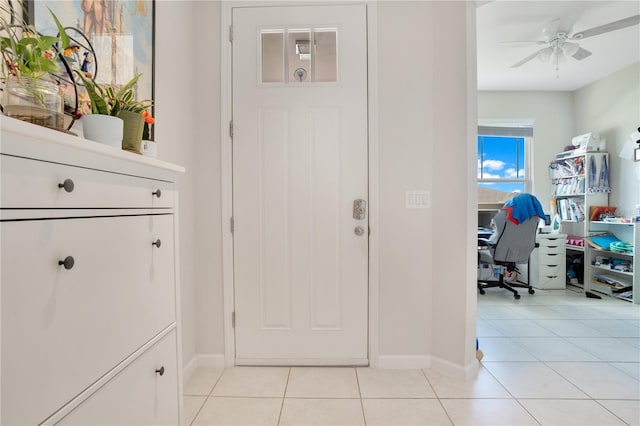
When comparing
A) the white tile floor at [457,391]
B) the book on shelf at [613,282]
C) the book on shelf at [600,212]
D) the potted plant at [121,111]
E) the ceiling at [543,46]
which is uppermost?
the ceiling at [543,46]

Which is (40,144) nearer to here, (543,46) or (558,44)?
(558,44)

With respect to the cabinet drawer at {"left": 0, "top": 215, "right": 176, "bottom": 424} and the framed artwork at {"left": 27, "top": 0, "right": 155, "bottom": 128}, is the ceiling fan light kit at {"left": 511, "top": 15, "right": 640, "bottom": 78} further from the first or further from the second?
the cabinet drawer at {"left": 0, "top": 215, "right": 176, "bottom": 424}

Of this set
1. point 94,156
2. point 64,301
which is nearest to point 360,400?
point 64,301

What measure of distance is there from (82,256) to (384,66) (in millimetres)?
1937

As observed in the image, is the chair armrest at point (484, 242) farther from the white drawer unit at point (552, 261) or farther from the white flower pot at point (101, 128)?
the white flower pot at point (101, 128)

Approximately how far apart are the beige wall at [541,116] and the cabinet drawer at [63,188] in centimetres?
501

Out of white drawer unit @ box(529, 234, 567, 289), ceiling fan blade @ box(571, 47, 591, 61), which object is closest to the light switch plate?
ceiling fan blade @ box(571, 47, 591, 61)

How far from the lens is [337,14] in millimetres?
2035

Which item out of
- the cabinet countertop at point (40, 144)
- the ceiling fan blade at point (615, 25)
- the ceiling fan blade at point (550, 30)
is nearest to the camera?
the cabinet countertop at point (40, 144)

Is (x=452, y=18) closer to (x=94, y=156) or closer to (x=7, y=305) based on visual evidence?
(x=94, y=156)

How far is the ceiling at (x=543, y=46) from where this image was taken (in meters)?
2.83

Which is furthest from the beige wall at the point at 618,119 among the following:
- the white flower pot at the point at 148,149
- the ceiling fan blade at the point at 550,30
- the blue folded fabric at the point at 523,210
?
the white flower pot at the point at 148,149

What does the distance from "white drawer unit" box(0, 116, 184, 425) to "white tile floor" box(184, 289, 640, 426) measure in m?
0.80

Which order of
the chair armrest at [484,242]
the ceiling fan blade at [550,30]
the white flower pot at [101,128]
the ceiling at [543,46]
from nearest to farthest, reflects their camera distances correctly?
the white flower pot at [101,128] < the ceiling at [543,46] < the ceiling fan blade at [550,30] < the chair armrest at [484,242]
